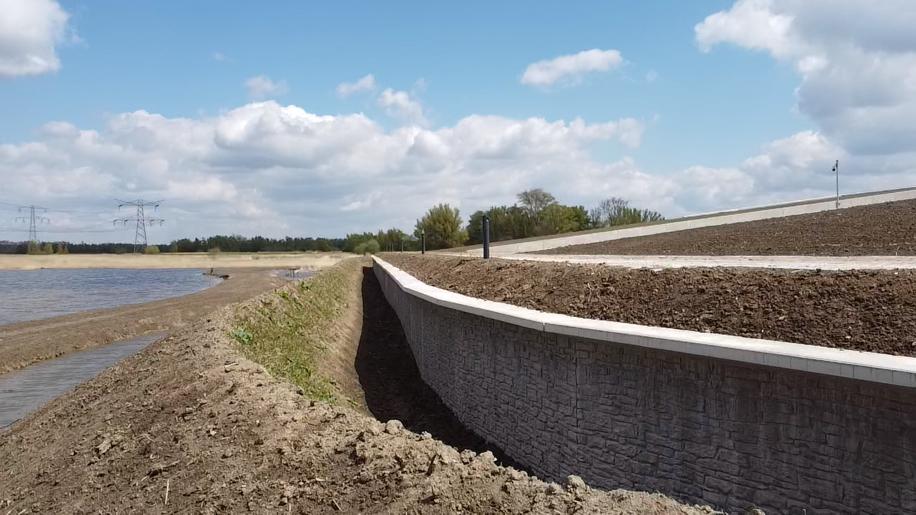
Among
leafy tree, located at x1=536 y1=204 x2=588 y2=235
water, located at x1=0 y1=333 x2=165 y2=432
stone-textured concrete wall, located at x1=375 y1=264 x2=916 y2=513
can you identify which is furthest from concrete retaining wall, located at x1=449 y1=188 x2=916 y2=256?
leafy tree, located at x1=536 y1=204 x2=588 y2=235

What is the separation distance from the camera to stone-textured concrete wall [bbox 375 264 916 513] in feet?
17.1

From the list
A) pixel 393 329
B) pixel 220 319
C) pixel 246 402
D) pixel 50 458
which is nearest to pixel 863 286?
pixel 246 402

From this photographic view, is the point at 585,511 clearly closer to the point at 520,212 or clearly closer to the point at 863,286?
the point at 863,286

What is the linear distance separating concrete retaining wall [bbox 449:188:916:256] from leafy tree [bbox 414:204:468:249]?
42.0 metres

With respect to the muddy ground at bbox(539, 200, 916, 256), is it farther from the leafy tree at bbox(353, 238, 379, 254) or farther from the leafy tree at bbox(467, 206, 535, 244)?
the leafy tree at bbox(353, 238, 379, 254)

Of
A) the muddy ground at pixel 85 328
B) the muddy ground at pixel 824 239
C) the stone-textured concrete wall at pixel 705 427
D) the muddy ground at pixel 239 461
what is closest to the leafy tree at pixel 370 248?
the muddy ground at pixel 85 328

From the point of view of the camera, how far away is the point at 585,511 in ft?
13.8

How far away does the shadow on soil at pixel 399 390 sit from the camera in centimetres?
1127

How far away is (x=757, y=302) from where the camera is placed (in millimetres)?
7504

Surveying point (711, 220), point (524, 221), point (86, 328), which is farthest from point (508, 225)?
point (86, 328)

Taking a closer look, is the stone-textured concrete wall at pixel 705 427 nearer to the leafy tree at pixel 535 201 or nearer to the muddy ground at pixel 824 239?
the muddy ground at pixel 824 239

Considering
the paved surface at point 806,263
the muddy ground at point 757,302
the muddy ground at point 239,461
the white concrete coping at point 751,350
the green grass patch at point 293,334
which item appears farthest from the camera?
the green grass patch at point 293,334

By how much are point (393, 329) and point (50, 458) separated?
51.6 feet

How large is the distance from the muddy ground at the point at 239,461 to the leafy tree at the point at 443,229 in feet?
238
